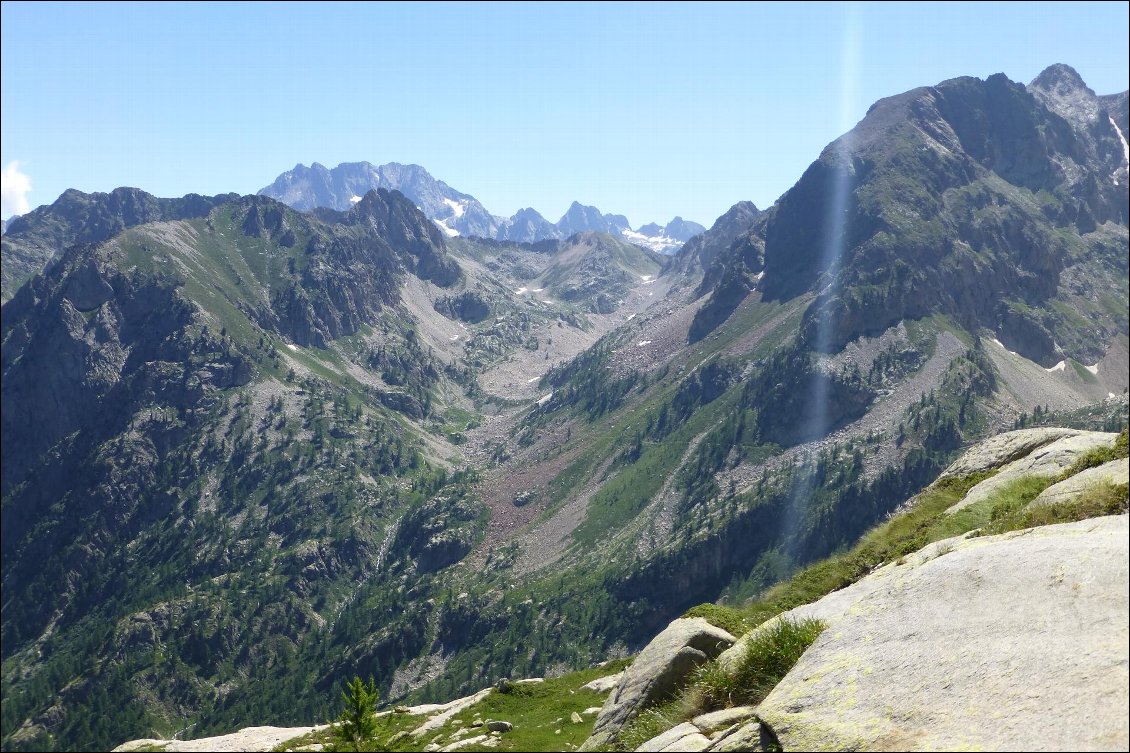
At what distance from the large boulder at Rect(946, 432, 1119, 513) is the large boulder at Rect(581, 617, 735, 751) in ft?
34.5

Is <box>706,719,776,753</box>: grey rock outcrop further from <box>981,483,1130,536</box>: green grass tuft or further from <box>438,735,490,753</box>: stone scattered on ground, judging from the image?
<box>438,735,490,753</box>: stone scattered on ground

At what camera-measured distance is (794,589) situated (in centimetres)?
2795

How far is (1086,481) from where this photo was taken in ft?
60.1

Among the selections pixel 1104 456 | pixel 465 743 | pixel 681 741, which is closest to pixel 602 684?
pixel 465 743

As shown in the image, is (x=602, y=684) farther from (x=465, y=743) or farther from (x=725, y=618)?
(x=725, y=618)

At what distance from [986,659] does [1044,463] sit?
18.0m

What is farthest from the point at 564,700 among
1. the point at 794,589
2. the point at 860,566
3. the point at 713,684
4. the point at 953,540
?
the point at 953,540

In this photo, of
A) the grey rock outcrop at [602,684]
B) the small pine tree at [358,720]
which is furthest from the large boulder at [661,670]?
the grey rock outcrop at [602,684]

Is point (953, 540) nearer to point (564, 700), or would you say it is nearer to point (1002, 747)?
point (1002, 747)

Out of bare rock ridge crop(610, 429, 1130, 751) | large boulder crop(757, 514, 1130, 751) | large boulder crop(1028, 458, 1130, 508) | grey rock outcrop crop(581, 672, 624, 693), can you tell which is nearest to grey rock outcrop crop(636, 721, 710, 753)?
bare rock ridge crop(610, 429, 1130, 751)

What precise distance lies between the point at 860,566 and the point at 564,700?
25417mm

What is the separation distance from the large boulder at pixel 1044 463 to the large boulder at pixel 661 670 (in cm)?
1052

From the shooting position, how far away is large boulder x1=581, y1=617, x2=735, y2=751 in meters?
23.4

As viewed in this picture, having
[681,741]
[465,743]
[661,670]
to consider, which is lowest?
[465,743]
